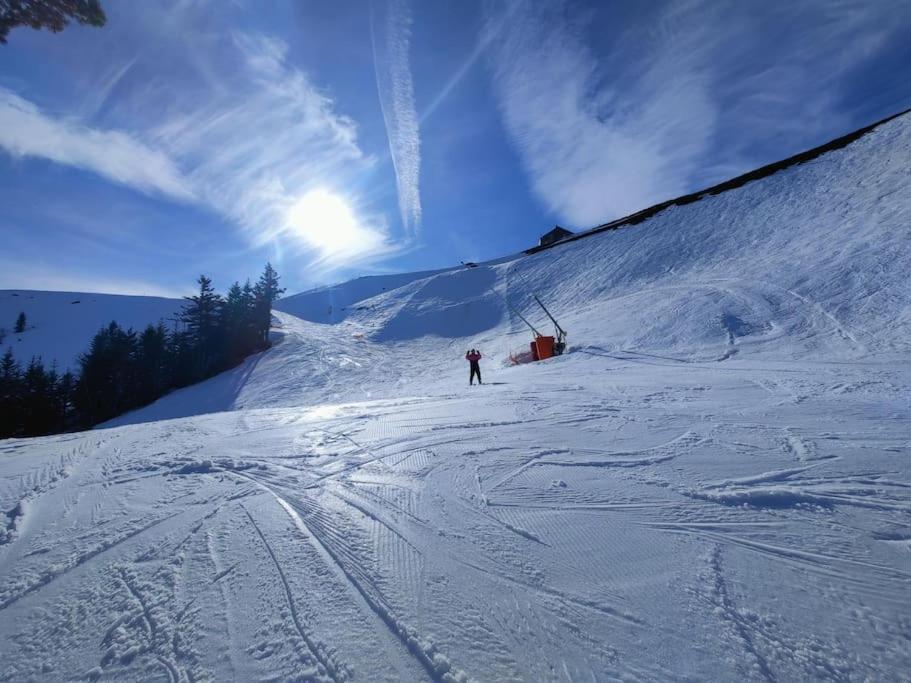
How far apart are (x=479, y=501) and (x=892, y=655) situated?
271cm

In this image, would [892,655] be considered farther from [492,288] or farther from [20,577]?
[492,288]

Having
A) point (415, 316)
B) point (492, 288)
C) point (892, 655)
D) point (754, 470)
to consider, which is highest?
point (492, 288)

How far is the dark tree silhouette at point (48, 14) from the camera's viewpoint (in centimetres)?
637

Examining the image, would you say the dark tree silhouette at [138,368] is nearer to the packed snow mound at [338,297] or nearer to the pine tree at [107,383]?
the pine tree at [107,383]

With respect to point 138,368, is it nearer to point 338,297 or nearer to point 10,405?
point 10,405

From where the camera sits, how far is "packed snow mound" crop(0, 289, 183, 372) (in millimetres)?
64625

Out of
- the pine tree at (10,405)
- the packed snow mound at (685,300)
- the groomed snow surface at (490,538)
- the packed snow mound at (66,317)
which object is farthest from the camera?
the packed snow mound at (66,317)

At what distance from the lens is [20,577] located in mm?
2834

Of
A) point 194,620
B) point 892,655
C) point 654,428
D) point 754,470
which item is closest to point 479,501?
point 194,620

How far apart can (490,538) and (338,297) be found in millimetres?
63438

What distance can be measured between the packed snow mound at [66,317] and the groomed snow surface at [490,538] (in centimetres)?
7405

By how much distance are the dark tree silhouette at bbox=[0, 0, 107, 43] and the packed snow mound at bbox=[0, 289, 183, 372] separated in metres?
69.6

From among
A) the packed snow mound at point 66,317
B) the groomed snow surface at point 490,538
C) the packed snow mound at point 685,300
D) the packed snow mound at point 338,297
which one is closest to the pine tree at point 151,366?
the packed snow mound at point 685,300

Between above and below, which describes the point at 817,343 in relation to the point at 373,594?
above
